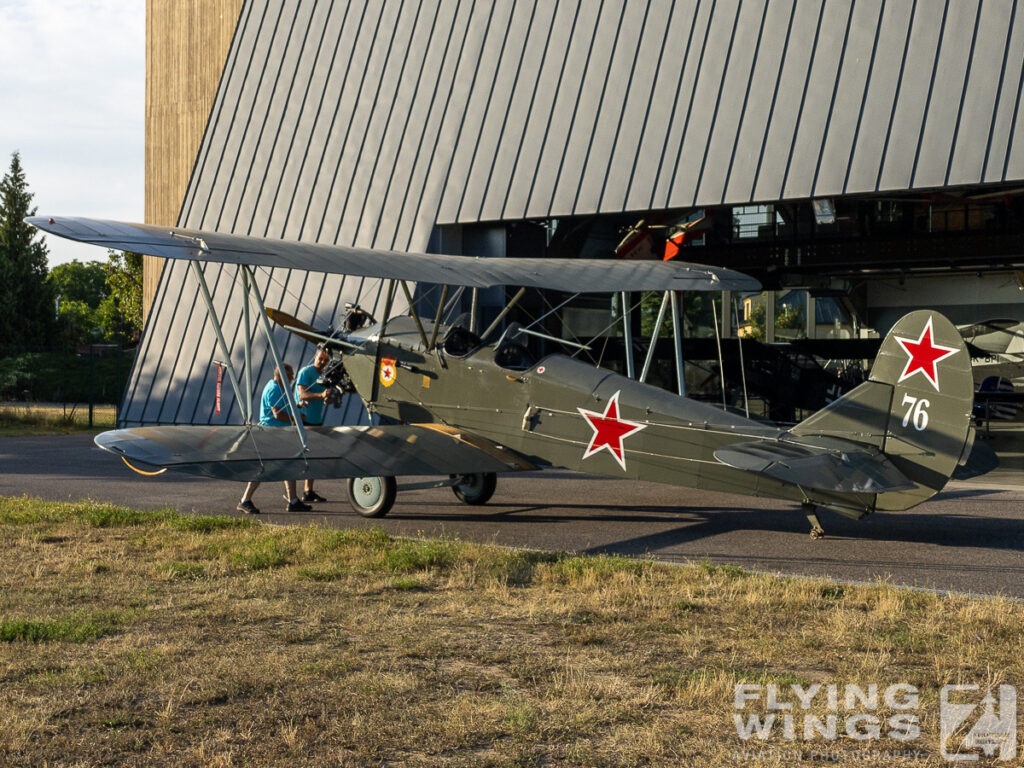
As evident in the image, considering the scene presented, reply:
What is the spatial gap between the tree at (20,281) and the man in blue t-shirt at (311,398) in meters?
32.3

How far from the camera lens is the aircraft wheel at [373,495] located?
11.3 metres

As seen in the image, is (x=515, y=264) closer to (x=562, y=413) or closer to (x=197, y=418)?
(x=562, y=413)

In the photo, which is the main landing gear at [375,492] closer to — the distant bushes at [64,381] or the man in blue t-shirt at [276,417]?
the man in blue t-shirt at [276,417]

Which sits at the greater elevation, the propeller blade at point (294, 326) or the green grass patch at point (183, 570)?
the propeller blade at point (294, 326)

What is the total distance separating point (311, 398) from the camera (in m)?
11.9

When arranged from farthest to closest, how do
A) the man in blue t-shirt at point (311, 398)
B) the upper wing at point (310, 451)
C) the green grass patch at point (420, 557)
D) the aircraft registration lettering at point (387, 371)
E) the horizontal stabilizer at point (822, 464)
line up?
the aircraft registration lettering at point (387, 371) → the man in blue t-shirt at point (311, 398) → the upper wing at point (310, 451) → the horizontal stabilizer at point (822, 464) → the green grass patch at point (420, 557)

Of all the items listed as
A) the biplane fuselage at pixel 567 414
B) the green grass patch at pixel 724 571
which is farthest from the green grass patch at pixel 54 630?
the biplane fuselage at pixel 567 414

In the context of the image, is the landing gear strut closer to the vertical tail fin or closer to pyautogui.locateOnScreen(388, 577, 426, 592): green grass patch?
the vertical tail fin

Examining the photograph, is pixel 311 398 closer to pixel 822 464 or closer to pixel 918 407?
pixel 822 464

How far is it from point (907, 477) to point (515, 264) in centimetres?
571

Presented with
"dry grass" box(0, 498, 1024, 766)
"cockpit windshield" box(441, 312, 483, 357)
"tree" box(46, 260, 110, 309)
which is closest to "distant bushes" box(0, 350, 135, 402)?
"cockpit windshield" box(441, 312, 483, 357)

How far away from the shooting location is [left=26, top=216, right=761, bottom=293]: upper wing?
9.16 m

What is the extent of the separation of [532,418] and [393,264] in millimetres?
2288

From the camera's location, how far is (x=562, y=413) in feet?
35.4
